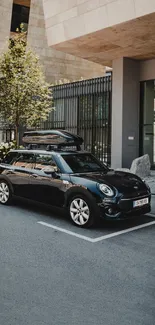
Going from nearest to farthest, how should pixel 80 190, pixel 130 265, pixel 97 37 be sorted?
pixel 130 265 < pixel 80 190 < pixel 97 37

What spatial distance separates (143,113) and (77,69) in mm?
13419

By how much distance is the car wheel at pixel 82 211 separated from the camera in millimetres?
6133

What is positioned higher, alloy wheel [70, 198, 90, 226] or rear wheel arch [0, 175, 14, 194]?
rear wheel arch [0, 175, 14, 194]

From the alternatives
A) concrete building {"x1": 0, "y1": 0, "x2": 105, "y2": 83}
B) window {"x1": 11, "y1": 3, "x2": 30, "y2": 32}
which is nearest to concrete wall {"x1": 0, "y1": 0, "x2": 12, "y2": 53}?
concrete building {"x1": 0, "y1": 0, "x2": 105, "y2": 83}

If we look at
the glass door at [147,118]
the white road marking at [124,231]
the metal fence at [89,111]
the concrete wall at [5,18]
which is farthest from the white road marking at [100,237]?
the concrete wall at [5,18]

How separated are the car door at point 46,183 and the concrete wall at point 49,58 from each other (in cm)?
2071

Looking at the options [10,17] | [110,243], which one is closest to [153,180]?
[110,243]

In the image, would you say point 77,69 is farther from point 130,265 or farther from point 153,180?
point 130,265

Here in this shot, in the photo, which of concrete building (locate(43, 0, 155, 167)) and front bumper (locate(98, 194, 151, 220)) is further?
concrete building (locate(43, 0, 155, 167))

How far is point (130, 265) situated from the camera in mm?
4438

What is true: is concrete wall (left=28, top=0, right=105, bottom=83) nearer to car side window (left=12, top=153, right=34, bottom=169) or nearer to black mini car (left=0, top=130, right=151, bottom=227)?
black mini car (left=0, top=130, right=151, bottom=227)

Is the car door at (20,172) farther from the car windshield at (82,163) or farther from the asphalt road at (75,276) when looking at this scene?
the asphalt road at (75,276)

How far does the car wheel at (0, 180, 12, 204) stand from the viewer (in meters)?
8.28

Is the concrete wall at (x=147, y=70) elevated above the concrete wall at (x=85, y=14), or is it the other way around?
the concrete wall at (x=85, y=14)
